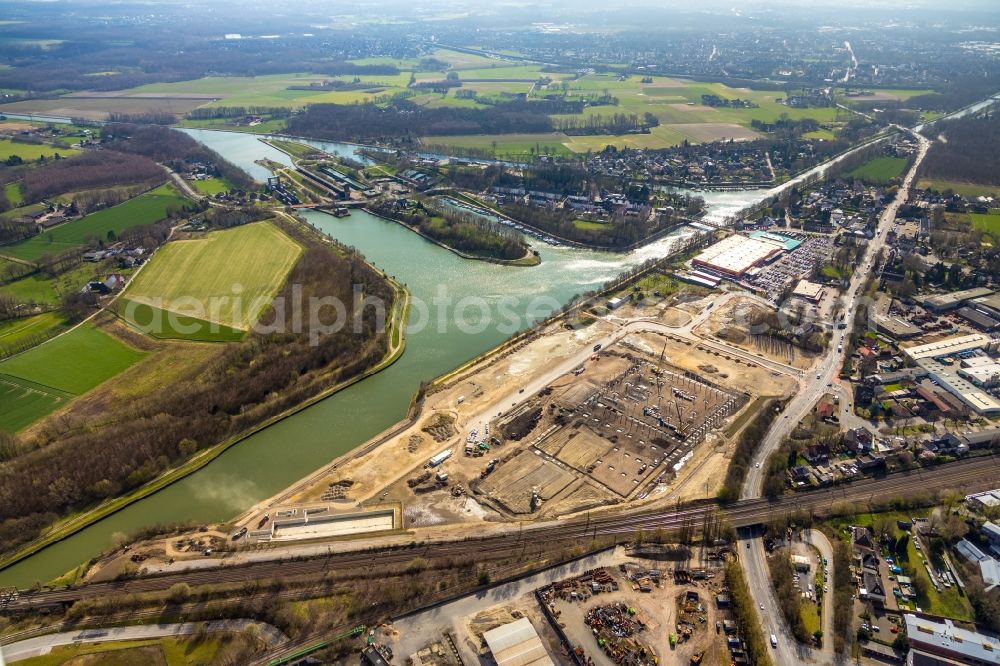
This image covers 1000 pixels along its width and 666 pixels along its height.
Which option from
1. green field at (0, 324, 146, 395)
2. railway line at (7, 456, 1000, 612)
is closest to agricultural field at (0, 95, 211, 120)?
green field at (0, 324, 146, 395)

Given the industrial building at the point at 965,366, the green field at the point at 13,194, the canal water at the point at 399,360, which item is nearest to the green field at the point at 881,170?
the canal water at the point at 399,360

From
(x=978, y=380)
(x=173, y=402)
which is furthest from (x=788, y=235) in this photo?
(x=173, y=402)

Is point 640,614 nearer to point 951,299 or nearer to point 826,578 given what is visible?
point 826,578

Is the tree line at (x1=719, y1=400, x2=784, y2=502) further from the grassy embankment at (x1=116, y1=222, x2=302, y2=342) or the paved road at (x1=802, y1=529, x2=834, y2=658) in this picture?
the grassy embankment at (x1=116, y1=222, x2=302, y2=342)

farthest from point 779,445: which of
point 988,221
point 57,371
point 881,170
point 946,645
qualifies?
point 881,170

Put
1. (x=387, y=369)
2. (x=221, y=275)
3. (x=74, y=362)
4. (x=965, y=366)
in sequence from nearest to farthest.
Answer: (x=965, y=366)
(x=74, y=362)
(x=387, y=369)
(x=221, y=275)

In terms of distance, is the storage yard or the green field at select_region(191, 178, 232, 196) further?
the green field at select_region(191, 178, 232, 196)
